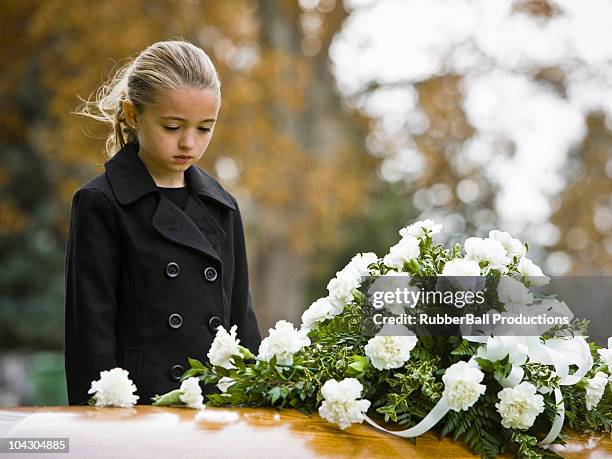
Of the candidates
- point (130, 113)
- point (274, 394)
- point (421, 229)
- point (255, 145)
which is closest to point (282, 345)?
point (274, 394)

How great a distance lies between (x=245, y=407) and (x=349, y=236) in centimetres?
1765

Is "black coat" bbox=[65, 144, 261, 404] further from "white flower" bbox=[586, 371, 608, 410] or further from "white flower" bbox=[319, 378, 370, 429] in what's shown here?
"white flower" bbox=[586, 371, 608, 410]

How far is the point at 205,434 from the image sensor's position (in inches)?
85.5

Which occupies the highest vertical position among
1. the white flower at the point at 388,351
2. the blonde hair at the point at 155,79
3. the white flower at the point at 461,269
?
the blonde hair at the point at 155,79

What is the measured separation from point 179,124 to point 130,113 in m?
0.25

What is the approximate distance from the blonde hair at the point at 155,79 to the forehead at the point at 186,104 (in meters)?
0.02

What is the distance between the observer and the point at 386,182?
67.9 ft

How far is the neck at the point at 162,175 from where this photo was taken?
3.13 m

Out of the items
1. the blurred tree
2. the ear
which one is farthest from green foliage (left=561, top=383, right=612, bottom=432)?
the blurred tree

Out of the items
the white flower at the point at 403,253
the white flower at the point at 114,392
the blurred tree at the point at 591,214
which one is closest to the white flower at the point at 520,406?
the white flower at the point at 403,253

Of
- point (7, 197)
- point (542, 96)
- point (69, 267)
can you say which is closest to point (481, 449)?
point (69, 267)

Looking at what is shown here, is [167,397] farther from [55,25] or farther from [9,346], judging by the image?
[9,346]

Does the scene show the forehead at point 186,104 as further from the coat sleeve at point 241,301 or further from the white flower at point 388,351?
the white flower at point 388,351

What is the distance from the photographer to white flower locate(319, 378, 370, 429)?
7.41 feet
